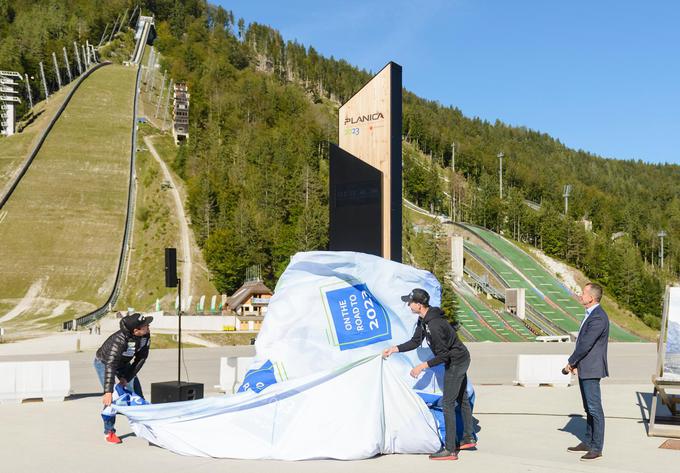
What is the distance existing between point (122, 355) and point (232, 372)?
19.3 ft

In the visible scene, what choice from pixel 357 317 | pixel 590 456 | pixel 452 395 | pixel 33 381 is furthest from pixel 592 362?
pixel 33 381

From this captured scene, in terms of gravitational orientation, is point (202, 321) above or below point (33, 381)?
below

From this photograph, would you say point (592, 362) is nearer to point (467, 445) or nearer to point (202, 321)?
point (467, 445)

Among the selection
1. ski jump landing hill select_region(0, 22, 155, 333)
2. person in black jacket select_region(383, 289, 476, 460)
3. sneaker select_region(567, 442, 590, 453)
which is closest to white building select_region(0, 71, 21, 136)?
ski jump landing hill select_region(0, 22, 155, 333)

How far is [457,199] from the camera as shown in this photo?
138250 mm

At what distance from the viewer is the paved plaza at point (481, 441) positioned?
27.7 ft

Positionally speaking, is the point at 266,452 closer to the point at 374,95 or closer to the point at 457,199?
the point at 374,95

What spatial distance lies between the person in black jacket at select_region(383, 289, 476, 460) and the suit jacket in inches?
58.3

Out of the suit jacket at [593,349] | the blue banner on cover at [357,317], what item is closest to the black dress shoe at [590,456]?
the suit jacket at [593,349]

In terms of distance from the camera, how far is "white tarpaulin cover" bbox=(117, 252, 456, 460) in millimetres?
8852

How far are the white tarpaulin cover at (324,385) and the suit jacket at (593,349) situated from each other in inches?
73.7

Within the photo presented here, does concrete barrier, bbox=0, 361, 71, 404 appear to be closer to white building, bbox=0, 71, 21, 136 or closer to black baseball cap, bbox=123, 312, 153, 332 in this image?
black baseball cap, bbox=123, 312, 153, 332

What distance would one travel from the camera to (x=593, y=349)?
372 inches

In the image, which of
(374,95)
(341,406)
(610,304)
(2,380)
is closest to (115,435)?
(341,406)
